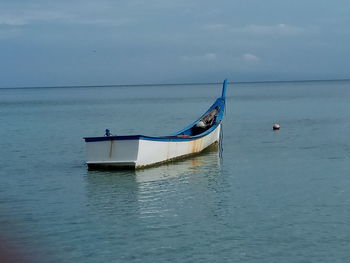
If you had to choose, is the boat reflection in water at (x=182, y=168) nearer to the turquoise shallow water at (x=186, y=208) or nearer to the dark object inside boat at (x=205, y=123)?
the turquoise shallow water at (x=186, y=208)

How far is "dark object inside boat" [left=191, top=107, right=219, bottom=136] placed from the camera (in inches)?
1139

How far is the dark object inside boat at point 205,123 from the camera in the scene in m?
28.9

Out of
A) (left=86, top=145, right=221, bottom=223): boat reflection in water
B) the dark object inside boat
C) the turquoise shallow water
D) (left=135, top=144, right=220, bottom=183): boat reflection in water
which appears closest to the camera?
the turquoise shallow water

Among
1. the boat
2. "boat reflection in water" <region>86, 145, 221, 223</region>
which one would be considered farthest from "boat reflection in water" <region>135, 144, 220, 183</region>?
the boat

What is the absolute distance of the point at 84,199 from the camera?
17688mm

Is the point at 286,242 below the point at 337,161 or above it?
below

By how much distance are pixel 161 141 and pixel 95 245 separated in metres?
10.0

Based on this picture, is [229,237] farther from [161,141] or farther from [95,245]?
[161,141]

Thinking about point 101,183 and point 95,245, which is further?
point 101,183

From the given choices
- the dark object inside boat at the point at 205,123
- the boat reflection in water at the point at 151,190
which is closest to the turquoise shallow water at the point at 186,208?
the boat reflection in water at the point at 151,190

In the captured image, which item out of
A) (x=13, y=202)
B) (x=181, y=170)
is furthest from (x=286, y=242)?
(x=181, y=170)

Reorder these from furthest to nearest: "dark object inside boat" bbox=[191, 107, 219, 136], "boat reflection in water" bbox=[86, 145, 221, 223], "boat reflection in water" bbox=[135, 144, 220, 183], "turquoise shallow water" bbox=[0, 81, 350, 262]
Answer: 1. "dark object inside boat" bbox=[191, 107, 219, 136]
2. "boat reflection in water" bbox=[135, 144, 220, 183]
3. "boat reflection in water" bbox=[86, 145, 221, 223]
4. "turquoise shallow water" bbox=[0, 81, 350, 262]

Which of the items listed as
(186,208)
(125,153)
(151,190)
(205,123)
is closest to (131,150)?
(125,153)

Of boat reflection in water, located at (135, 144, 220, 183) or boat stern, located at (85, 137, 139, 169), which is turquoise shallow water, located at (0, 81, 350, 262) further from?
boat stern, located at (85, 137, 139, 169)
